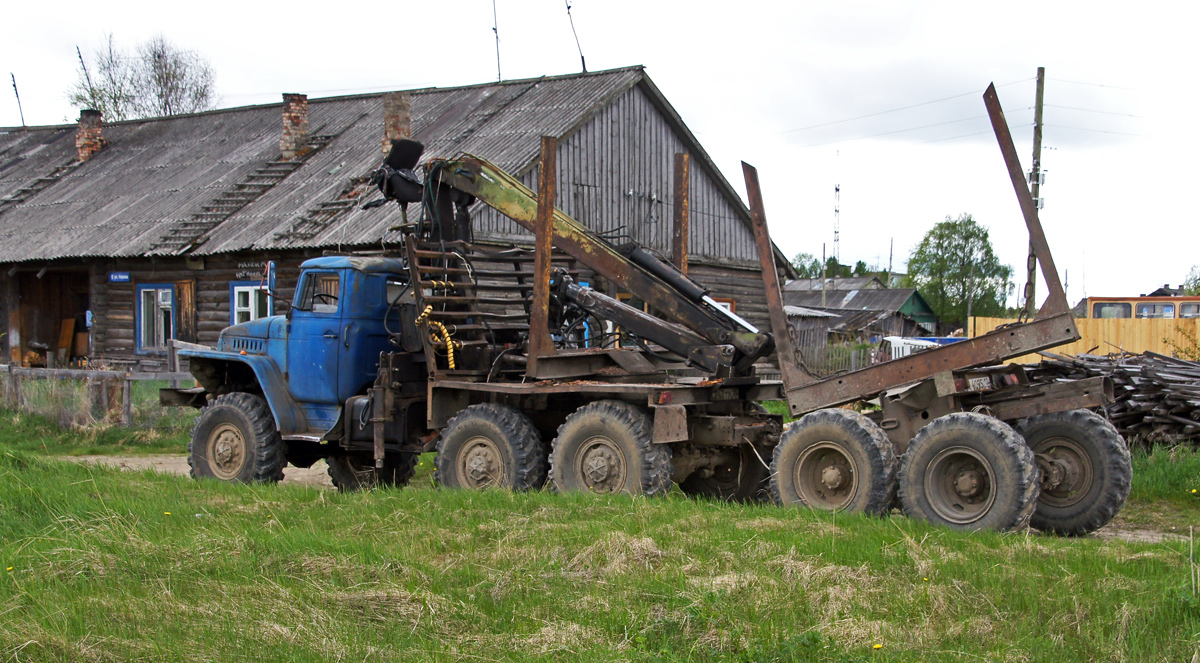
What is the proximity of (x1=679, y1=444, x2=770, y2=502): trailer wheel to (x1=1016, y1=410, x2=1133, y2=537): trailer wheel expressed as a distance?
7.79 feet

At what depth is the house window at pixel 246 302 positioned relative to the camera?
2203 centimetres

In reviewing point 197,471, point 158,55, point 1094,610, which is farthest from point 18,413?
point 158,55

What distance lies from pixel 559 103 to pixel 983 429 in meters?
17.2

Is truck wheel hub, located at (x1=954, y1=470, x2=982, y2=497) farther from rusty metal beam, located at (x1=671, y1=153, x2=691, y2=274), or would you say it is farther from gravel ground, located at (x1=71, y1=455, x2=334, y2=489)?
gravel ground, located at (x1=71, y1=455, x2=334, y2=489)

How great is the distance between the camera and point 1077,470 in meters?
7.87

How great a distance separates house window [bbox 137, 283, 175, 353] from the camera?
78.8 ft

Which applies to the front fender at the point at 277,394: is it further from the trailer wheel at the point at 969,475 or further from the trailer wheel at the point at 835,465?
the trailer wheel at the point at 969,475

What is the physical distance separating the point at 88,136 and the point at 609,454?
28.4 metres

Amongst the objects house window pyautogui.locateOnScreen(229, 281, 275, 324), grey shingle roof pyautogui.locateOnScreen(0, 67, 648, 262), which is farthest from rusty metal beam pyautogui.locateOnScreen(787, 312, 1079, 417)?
house window pyautogui.locateOnScreen(229, 281, 275, 324)

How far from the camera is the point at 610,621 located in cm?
511

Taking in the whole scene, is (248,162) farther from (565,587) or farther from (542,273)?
(565,587)

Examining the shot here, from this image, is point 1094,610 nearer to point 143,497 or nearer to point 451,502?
point 451,502

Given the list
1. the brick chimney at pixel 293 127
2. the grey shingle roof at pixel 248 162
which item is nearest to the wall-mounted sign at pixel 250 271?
the grey shingle roof at pixel 248 162

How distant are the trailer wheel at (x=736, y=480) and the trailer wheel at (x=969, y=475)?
2010mm
